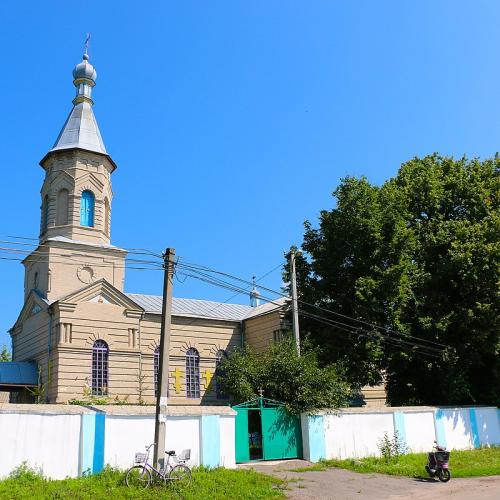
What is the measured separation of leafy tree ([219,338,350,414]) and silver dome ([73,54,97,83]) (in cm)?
2154

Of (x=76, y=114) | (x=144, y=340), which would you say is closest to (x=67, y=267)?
(x=144, y=340)

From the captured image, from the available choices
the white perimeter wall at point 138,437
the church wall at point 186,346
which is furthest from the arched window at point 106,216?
the white perimeter wall at point 138,437

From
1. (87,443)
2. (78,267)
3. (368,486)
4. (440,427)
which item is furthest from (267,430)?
(78,267)

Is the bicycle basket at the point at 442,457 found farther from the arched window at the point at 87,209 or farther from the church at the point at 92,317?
the arched window at the point at 87,209

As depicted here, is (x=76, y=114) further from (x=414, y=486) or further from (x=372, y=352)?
(x=414, y=486)

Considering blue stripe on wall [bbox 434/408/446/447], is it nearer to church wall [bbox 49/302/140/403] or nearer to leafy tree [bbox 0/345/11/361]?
church wall [bbox 49/302/140/403]

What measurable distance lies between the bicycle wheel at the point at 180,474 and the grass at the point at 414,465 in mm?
4389

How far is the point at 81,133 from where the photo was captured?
3356cm

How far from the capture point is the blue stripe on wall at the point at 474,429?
2412 centimetres

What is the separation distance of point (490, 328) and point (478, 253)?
3.21 meters

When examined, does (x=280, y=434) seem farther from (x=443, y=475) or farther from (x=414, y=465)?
(x=443, y=475)

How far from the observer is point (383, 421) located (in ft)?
70.9

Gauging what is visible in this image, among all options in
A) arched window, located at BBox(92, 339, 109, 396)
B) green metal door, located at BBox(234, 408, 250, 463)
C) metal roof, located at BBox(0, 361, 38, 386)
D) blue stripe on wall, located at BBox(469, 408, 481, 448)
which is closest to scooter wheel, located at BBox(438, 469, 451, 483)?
green metal door, located at BBox(234, 408, 250, 463)

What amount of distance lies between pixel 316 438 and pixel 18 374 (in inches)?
625
